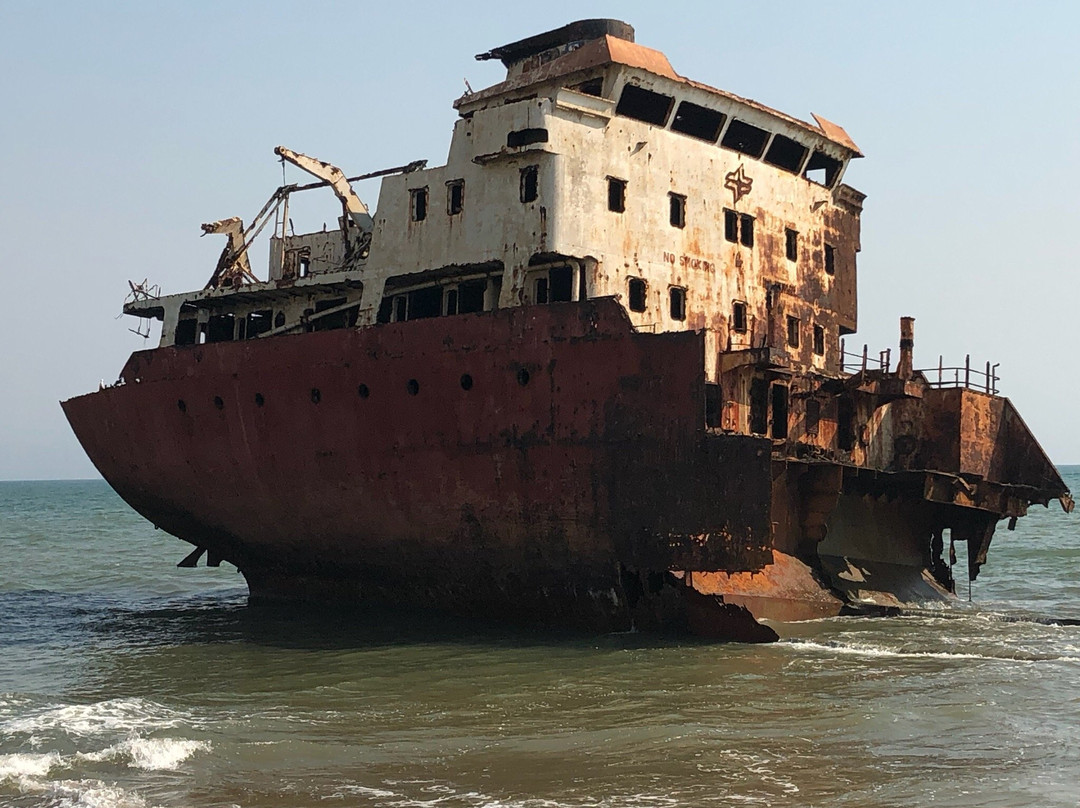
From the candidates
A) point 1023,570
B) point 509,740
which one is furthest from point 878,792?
point 1023,570

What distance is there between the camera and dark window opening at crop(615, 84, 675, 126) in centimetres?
1648

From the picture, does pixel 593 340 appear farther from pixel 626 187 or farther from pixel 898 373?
pixel 898 373

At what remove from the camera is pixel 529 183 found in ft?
51.9

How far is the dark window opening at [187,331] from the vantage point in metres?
21.5

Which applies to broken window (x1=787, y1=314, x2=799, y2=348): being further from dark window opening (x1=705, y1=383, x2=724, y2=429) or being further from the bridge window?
dark window opening (x1=705, y1=383, x2=724, y2=429)

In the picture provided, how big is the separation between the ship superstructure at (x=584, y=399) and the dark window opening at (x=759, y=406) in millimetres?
50

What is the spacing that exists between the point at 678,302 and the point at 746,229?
190cm

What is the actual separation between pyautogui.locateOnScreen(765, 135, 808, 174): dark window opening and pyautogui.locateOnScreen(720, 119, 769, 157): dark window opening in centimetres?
19

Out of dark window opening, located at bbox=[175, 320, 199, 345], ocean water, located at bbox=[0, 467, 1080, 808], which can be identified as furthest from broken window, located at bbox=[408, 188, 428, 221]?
dark window opening, located at bbox=[175, 320, 199, 345]

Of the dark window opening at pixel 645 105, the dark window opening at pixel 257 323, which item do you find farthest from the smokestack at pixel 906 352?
the dark window opening at pixel 257 323

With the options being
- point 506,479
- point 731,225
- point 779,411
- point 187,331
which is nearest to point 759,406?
point 779,411

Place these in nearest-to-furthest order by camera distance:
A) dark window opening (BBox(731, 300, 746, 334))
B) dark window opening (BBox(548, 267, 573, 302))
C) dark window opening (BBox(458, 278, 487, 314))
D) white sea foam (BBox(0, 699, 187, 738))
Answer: white sea foam (BBox(0, 699, 187, 738)) → dark window opening (BBox(548, 267, 573, 302)) → dark window opening (BBox(458, 278, 487, 314)) → dark window opening (BBox(731, 300, 746, 334))

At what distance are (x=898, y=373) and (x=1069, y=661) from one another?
5504 mm

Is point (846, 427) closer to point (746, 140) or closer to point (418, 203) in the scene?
point (746, 140)
